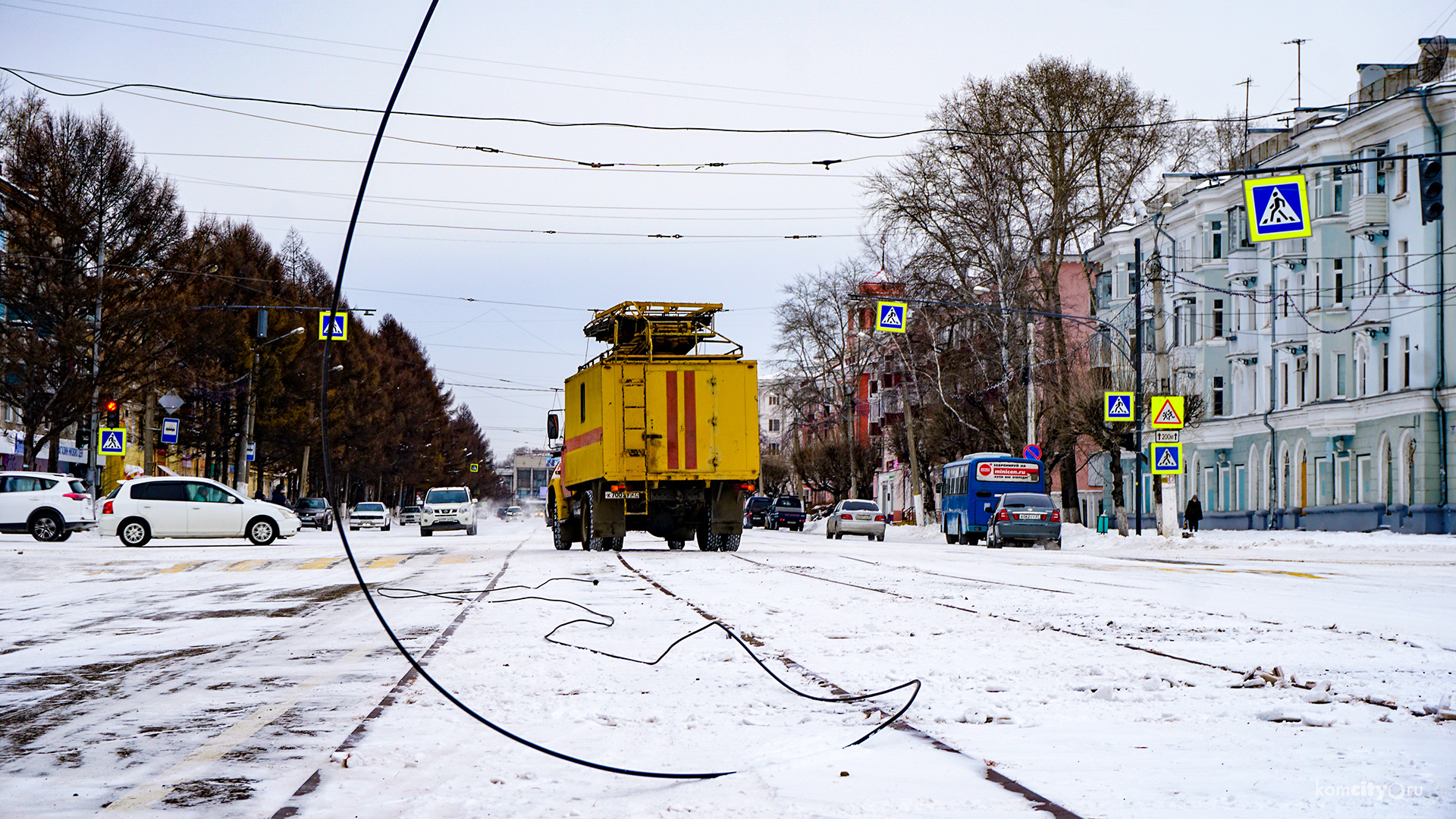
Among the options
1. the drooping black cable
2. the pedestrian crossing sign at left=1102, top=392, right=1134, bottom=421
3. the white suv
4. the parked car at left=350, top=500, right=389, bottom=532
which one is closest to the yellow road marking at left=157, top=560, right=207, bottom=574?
the drooping black cable

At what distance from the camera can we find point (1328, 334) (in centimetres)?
4959

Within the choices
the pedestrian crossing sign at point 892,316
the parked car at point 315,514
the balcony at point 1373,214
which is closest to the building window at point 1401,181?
the balcony at point 1373,214

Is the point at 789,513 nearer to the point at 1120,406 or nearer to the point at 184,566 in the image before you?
the point at 1120,406

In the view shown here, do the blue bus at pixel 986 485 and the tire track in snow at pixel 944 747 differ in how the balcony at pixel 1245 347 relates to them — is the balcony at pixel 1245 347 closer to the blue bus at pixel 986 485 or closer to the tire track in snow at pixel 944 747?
the blue bus at pixel 986 485

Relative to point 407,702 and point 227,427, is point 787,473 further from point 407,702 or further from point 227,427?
point 407,702

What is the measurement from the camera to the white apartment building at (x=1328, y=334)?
43.9 meters

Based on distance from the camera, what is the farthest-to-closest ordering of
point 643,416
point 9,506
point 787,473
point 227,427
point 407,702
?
point 787,473 < point 227,427 < point 9,506 < point 643,416 < point 407,702

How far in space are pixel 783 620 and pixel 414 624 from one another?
3031mm

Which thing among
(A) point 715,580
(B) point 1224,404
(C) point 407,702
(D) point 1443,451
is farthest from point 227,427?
(C) point 407,702

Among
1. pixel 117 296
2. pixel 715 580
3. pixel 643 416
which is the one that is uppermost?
pixel 117 296

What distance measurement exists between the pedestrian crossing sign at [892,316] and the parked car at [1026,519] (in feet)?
19.7

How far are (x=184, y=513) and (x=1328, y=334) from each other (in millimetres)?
36217

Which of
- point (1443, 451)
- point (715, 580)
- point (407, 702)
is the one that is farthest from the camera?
point (1443, 451)

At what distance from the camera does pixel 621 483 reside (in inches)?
1054
